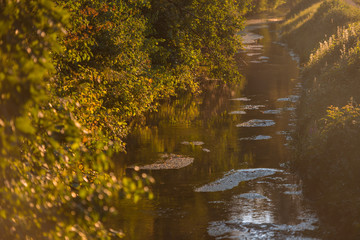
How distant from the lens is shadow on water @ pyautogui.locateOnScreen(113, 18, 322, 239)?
13477mm

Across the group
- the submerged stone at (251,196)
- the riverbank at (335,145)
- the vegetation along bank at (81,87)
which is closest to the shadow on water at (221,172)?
the submerged stone at (251,196)

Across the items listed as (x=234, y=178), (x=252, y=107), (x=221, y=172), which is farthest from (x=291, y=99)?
(x=234, y=178)

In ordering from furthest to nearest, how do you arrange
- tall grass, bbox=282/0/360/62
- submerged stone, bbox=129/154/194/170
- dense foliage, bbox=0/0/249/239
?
1. tall grass, bbox=282/0/360/62
2. submerged stone, bbox=129/154/194/170
3. dense foliage, bbox=0/0/249/239

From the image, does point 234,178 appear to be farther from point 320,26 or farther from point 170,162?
point 320,26

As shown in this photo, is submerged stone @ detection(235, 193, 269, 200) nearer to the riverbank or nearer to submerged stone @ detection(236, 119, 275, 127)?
the riverbank

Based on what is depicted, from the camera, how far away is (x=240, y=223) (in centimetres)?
1360

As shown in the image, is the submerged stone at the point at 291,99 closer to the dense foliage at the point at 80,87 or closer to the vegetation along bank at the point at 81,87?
the dense foliage at the point at 80,87

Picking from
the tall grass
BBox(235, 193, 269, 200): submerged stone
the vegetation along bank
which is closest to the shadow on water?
BBox(235, 193, 269, 200): submerged stone

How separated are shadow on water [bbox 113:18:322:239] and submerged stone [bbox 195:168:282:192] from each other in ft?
0.10

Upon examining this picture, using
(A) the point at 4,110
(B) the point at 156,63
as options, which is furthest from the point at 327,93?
(A) the point at 4,110

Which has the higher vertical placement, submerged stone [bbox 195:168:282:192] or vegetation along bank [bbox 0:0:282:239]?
vegetation along bank [bbox 0:0:282:239]

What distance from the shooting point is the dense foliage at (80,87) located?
5496mm

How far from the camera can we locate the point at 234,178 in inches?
678

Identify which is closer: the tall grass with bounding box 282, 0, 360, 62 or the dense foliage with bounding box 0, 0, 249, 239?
the dense foliage with bounding box 0, 0, 249, 239
